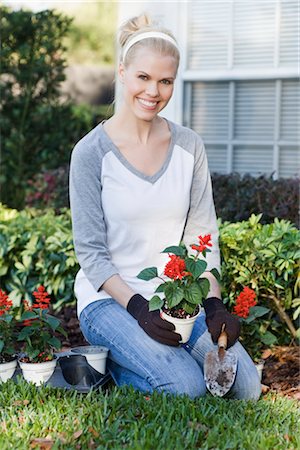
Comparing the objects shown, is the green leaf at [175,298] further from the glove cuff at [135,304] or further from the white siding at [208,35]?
the white siding at [208,35]

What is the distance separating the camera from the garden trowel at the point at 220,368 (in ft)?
11.3

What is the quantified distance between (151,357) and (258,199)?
82.5 inches

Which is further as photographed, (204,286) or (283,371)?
(283,371)

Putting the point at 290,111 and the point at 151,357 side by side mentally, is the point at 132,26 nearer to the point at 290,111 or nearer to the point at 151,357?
the point at 151,357

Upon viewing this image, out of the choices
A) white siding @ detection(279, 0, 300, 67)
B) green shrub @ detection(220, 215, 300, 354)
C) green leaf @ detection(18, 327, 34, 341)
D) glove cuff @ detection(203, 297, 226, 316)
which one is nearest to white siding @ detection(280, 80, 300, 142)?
white siding @ detection(279, 0, 300, 67)

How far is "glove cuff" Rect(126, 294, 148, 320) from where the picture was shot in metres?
3.45

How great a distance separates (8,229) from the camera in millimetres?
5340

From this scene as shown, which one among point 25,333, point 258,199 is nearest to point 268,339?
point 25,333

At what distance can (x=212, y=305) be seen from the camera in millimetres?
3607

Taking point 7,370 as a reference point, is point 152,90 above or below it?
above

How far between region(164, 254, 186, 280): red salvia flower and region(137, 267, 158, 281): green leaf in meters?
0.07

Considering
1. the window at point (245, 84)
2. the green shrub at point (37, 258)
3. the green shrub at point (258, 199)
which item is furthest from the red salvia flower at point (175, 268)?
the window at point (245, 84)

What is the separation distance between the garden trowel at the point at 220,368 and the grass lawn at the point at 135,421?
7 centimetres

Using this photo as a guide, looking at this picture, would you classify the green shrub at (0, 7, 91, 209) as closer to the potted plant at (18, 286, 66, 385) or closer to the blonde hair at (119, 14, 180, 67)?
the blonde hair at (119, 14, 180, 67)
